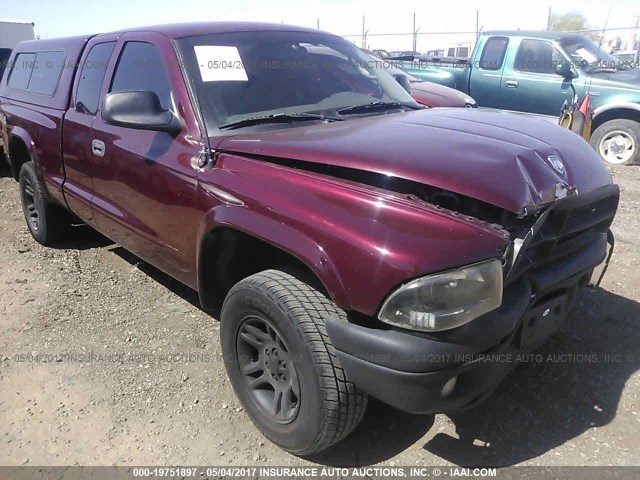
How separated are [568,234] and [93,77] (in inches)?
128

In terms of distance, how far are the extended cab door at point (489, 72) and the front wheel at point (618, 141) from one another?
1.57 m

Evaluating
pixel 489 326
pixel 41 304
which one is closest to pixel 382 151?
pixel 489 326

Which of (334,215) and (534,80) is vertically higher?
(334,215)

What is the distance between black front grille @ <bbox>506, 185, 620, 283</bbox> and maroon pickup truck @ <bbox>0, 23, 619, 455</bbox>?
10 millimetres

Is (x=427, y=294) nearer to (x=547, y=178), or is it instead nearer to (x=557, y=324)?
(x=547, y=178)

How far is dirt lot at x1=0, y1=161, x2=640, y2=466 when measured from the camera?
98.2 inches

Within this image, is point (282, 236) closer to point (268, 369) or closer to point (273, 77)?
point (268, 369)

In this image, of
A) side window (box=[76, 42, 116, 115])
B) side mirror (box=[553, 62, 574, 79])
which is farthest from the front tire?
side mirror (box=[553, 62, 574, 79])

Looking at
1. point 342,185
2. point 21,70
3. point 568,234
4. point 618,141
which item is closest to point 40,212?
point 21,70

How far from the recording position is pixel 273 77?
3.07 m

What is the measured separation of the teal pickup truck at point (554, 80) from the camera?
789 centimetres

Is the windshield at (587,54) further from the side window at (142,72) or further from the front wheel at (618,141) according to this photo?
the side window at (142,72)

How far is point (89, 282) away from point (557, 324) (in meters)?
3.40

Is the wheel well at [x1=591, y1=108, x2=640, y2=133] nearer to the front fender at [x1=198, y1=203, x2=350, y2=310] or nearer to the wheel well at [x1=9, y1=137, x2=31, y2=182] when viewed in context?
the front fender at [x1=198, y1=203, x2=350, y2=310]
